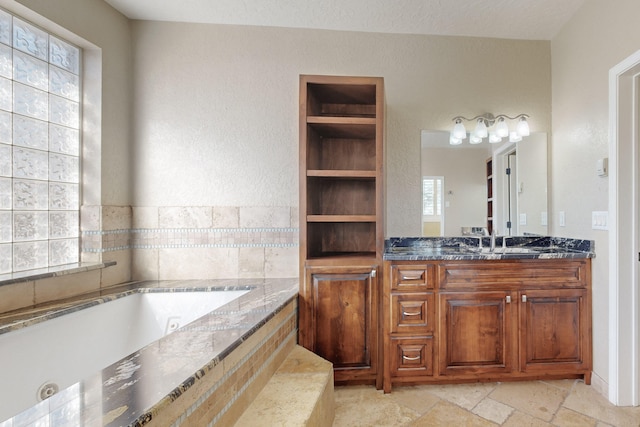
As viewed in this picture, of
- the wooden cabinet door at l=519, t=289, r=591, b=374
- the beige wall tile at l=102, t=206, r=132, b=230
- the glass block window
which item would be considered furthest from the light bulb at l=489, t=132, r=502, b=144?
the glass block window

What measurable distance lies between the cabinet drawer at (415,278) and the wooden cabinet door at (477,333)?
137mm

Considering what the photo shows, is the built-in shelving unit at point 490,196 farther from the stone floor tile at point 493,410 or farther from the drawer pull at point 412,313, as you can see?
the stone floor tile at point 493,410

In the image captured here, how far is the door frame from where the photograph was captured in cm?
168

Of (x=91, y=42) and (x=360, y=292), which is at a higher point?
(x=91, y=42)

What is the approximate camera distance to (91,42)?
6.28 ft

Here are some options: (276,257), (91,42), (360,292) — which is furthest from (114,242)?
(360,292)

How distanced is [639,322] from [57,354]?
333 cm

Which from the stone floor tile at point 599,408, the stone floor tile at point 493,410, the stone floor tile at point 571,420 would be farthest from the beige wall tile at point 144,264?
the stone floor tile at point 599,408

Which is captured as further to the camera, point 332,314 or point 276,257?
point 276,257

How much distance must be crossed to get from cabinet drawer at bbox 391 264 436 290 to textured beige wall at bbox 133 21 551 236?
487mm

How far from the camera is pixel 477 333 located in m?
1.82

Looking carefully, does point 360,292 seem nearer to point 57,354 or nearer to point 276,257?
point 276,257

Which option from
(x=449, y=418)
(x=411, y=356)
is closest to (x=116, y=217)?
(x=411, y=356)

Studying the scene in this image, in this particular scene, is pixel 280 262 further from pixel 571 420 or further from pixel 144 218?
pixel 571 420
